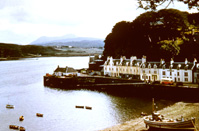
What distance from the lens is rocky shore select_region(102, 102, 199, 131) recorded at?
3247 cm

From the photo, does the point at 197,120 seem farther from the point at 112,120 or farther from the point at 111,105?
Result: the point at 111,105

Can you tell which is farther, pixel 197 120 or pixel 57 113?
pixel 57 113

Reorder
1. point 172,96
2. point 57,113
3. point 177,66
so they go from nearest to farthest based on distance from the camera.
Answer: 1. point 57,113
2. point 172,96
3. point 177,66

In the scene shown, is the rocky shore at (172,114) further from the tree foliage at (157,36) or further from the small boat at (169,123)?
the tree foliage at (157,36)

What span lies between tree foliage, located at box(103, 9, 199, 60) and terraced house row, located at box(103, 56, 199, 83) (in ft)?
18.9

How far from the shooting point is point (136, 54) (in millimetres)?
78125

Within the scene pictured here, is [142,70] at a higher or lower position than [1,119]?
higher

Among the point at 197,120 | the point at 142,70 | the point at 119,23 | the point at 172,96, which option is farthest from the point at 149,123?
the point at 119,23

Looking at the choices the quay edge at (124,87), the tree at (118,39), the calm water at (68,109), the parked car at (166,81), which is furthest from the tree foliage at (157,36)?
the calm water at (68,109)

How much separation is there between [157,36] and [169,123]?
52162 mm

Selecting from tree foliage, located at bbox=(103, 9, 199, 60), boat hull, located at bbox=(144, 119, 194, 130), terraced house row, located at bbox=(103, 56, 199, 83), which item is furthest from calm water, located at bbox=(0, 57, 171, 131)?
tree foliage, located at bbox=(103, 9, 199, 60)

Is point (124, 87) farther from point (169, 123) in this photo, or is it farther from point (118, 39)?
point (169, 123)

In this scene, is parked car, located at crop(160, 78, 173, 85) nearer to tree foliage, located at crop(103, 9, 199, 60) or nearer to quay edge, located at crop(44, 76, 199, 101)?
quay edge, located at crop(44, 76, 199, 101)

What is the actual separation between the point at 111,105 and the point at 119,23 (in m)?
49.2
